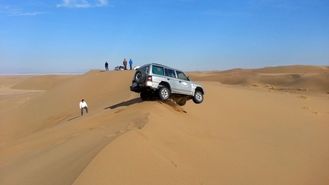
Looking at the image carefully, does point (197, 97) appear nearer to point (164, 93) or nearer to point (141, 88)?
point (164, 93)

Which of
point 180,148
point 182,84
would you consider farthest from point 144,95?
point 180,148

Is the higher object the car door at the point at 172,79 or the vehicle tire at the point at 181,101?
the car door at the point at 172,79

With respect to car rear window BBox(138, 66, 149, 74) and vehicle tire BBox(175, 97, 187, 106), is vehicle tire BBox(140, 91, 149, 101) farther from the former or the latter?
vehicle tire BBox(175, 97, 187, 106)

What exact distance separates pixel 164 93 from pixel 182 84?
4.11 feet

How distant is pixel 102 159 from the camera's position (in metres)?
8.45

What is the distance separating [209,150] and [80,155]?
409cm

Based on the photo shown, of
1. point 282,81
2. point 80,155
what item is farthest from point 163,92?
point 282,81

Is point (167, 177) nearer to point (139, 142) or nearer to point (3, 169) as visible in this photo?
point (139, 142)

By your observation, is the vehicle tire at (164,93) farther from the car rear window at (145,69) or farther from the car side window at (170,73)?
the car rear window at (145,69)

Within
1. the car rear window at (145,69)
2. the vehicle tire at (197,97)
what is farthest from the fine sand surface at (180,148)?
the car rear window at (145,69)

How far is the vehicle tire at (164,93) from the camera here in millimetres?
16922

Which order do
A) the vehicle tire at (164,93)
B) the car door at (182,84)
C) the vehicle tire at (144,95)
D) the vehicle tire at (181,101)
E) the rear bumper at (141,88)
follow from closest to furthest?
the rear bumper at (141,88), the vehicle tire at (164,93), the vehicle tire at (144,95), the car door at (182,84), the vehicle tire at (181,101)

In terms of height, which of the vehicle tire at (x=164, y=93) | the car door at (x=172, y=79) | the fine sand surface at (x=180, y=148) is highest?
the car door at (x=172, y=79)

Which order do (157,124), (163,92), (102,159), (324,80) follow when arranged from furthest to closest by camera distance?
(324,80)
(163,92)
(157,124)
(102,159)
